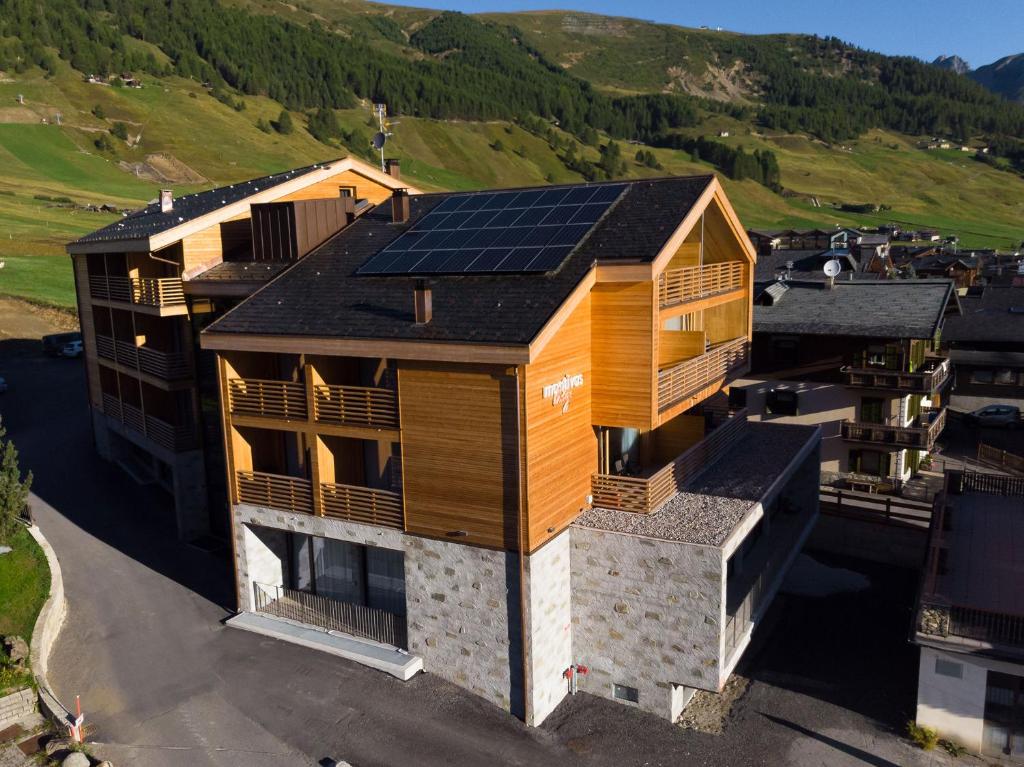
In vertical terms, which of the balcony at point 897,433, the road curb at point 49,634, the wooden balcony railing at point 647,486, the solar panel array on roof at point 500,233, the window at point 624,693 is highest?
the solar panel array on roof at point 500,233

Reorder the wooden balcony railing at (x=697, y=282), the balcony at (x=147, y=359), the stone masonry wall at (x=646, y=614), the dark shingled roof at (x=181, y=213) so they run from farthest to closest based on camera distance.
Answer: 1. the balcony at (x=147, y=359)
2. the dark shingled roof at (x=181, y=213)
3. the wooden balcony railing at (x=697, y=282)
4. the stone masonry wall at (x=646, y=614)

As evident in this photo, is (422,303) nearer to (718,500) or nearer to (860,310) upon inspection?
(718,500)

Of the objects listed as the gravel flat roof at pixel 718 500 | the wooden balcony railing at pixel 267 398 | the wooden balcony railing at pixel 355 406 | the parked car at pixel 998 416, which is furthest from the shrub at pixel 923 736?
the parked car at pixel 998 416

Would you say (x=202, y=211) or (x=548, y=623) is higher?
(x=202, y=211)

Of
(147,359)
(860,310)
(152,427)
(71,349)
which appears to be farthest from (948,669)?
(71,349)

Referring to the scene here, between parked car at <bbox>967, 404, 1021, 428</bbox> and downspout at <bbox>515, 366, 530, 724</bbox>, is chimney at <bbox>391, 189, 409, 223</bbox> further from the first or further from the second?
parked car at <bbox>967, 404, 1021, 428</bbox>

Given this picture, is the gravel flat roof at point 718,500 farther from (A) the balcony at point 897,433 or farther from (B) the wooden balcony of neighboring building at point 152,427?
(B) the wooden balcony of neighboring building at point 152,427

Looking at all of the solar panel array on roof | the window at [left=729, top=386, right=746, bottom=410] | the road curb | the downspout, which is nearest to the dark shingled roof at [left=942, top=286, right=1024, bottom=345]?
the window at [left=729, top=386, right=746, bottom=410]
